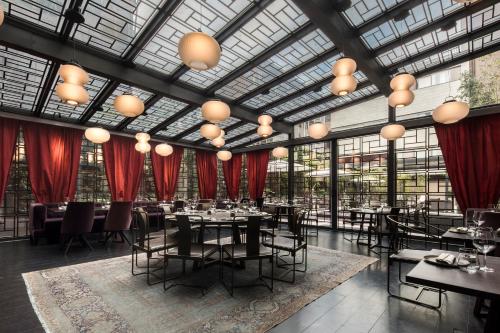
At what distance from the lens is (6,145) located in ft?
19.5

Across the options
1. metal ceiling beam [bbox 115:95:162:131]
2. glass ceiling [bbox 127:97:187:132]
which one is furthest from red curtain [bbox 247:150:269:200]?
metal ceiling beam [bbox 115:95:162:131]

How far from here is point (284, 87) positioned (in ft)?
19.9

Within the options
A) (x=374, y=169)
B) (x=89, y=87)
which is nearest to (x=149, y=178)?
(x=89, y=87)

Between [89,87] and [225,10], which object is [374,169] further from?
[89,87]

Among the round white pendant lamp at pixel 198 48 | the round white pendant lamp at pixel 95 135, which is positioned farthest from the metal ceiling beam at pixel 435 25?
the round white pendant lamp at pixel 95 135

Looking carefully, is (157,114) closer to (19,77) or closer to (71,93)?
(19,77)

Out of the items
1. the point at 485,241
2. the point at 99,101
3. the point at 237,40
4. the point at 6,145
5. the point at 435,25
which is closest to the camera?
the point at 485,241

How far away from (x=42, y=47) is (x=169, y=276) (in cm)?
374

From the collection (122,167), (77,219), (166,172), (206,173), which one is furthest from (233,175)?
(77,219)

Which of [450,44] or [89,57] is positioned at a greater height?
[450,44]

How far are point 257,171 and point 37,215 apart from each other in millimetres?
6476

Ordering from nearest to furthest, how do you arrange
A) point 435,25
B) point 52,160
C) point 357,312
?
point 357,312
point 435,25
point 52,160

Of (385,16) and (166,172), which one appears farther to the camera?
(166,172)

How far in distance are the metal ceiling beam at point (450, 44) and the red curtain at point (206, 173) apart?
22.7 feet
